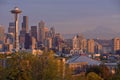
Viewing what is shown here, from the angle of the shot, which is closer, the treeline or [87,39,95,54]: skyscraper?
the treeline

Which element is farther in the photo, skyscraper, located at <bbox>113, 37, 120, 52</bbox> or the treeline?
skyscraper, located at <bbox>113, 37, 120, 52</bbox>

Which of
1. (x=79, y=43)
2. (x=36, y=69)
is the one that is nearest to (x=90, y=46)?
(x=79, y=43)

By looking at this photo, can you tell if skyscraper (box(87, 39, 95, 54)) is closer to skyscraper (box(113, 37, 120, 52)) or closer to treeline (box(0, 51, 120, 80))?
skyscraper (box(113, 37, 120, 52))

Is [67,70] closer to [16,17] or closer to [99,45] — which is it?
[16,17]

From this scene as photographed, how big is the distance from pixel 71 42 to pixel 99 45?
424 inches

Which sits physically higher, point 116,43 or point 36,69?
point 116,43

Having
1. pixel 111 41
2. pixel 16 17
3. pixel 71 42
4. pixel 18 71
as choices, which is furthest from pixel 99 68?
pixel 111 41

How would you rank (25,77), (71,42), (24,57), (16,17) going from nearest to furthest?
(25,77) → (24,57) → (16,17) → (71,42)

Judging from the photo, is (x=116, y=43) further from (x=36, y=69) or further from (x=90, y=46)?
(x=36, y=69)

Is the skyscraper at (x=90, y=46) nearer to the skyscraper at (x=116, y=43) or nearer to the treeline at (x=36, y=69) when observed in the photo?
the skyscraper at (x=116, y=43)

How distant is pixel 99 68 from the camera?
3662 cm

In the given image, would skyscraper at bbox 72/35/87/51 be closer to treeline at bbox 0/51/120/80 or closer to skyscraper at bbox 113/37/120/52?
skyscraper at bbox 113/37/120/52

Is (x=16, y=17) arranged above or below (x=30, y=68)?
above

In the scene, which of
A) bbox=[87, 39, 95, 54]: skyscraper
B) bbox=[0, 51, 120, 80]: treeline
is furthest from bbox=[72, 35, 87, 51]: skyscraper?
bbox=[0, 51, 120, 80]: treeline
